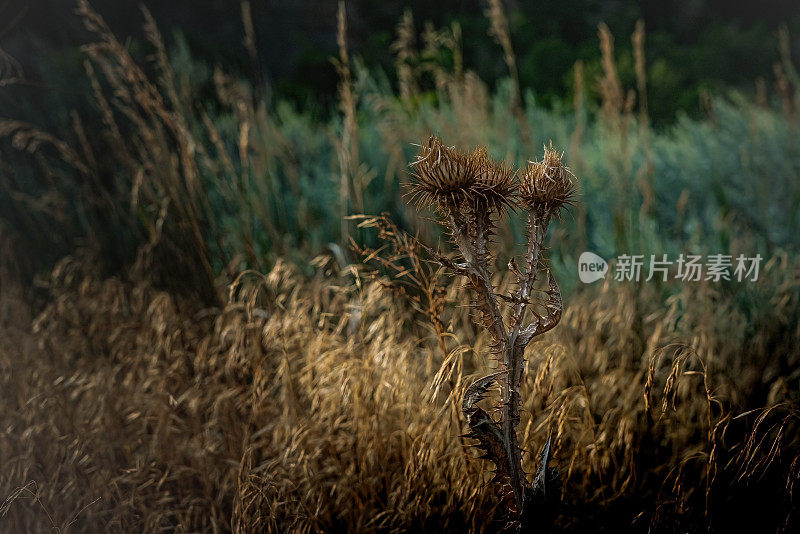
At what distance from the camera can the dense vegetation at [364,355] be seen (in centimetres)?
159

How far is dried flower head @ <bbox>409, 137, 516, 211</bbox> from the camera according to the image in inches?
40.3

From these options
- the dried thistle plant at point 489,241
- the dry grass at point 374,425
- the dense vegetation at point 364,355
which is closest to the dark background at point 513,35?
the dense vegetation at point 364,355

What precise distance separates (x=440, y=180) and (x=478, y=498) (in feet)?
2.53

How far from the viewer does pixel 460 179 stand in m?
1.03

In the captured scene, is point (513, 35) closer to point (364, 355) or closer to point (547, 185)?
point (364, 355)

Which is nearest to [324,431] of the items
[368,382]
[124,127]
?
[368,382]

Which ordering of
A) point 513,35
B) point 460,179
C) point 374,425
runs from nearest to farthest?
point 460,179 → point 374,425 → point 513,35

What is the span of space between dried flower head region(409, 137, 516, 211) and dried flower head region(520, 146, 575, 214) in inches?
1.0

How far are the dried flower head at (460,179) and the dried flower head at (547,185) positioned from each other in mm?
25

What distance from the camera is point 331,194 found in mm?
3256

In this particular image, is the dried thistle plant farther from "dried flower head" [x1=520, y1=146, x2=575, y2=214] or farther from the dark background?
the dark background

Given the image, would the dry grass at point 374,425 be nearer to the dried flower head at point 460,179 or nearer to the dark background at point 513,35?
the dried flower head at point 460,179

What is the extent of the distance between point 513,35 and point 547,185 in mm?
5370

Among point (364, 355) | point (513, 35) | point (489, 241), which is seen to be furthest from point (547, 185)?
point (513, 35)
